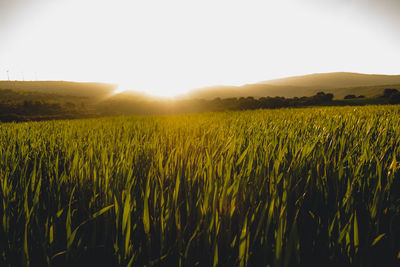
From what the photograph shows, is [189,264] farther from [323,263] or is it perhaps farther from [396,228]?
[396,228]

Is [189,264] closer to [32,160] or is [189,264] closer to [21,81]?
[32,160]

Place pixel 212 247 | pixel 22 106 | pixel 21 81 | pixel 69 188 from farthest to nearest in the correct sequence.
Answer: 1. pixel 21 81
2. pixel 22 106
3. pixel 69 188
4. pixel 212 247

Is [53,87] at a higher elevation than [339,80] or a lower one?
higher

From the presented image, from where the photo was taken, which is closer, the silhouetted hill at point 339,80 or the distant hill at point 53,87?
the distant hill at point 53,87

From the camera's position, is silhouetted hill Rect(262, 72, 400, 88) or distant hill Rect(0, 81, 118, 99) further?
silhouetted hill Rect(262, 72, 400, 88)

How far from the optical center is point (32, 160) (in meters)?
1.09

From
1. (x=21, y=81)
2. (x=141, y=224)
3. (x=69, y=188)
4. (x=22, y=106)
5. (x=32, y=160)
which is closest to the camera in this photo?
(x=141, y=224)

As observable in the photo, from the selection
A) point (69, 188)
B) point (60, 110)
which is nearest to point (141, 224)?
point (69, 188)

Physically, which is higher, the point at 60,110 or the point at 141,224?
the point at 60,110

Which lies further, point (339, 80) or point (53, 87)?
point (339, 80)

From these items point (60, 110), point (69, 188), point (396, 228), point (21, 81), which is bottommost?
point (396, 228)

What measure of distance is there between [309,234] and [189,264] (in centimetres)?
34

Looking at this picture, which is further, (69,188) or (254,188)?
(69,188)

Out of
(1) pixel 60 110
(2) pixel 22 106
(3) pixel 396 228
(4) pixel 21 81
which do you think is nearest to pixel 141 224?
(3) pixel 396 228
